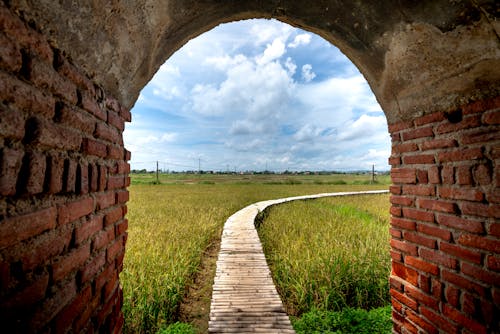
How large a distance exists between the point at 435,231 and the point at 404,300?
75 cm

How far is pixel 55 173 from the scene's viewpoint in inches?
44.1

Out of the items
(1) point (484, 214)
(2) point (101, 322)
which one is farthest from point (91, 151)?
(1) point (484, 214)

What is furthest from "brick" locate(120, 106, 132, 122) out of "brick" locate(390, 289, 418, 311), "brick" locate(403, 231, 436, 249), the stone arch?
"brick" locate(390, 289, 418, 311)

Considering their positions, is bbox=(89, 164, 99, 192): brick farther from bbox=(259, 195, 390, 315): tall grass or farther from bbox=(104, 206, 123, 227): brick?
bbox=(259, 195, 390, 315): tall grass

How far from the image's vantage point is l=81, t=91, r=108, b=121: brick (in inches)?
54.9

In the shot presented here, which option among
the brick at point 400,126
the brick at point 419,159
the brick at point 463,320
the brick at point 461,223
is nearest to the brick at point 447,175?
the brick at point 419,159

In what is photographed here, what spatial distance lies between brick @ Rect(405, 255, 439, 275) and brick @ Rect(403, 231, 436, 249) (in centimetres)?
14

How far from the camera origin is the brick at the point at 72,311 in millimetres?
1190

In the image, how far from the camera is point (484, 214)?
1.79m

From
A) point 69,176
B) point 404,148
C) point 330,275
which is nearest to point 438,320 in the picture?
point 404,148

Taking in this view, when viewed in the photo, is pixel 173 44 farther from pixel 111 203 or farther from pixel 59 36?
pixel 111 203

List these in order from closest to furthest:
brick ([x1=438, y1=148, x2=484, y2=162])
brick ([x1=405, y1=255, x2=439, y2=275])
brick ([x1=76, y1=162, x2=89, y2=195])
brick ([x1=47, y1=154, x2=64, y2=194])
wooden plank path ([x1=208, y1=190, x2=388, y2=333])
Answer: brick ([x1=47, y1=154, x2=64, y2=194]), brick ([x1=76, y1=162, x2=89, y2=195]), brick ([x1=438, y1=148, x2=484, y2=162]), brick ([x1=405, y1=255, x2=439, y2=275]), wooden plank path ([x1=208, y1=190, x2=388, y2=333])

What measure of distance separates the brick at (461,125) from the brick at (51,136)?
2.30 meters

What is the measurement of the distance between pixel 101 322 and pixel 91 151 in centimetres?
100
